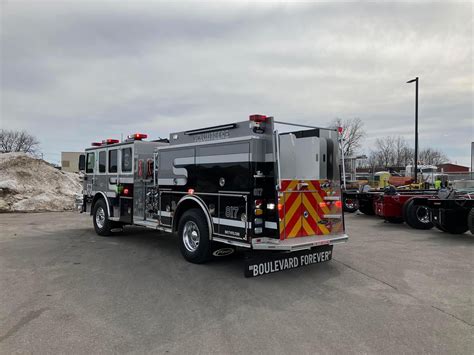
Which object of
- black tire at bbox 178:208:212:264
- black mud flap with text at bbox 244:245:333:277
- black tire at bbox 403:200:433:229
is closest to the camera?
black mud flap with text at bbox 244:245:333:277

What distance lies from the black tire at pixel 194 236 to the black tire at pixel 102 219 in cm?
381

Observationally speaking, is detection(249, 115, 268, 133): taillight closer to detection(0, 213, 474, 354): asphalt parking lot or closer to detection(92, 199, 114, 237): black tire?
detection(0, 213, 474, 354): asphalt parking lot

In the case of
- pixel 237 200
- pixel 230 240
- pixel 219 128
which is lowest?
pixel 230 240

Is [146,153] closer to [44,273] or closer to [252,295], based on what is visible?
[44,273]

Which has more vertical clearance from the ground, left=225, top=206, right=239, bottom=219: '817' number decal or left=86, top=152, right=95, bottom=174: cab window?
left=86, top=152, right=95, bottom=174: cab window

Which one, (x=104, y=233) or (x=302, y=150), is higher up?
(x=302, y=150)

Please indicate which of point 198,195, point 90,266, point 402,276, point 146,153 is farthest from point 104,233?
point 402,276

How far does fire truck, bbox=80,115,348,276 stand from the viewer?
611 centimetres

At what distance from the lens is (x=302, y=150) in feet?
23.3

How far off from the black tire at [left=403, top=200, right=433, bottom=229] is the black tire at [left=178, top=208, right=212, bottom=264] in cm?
840

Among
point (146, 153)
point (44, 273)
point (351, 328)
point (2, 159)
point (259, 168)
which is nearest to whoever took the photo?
point (351, 328)

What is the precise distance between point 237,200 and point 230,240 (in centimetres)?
72

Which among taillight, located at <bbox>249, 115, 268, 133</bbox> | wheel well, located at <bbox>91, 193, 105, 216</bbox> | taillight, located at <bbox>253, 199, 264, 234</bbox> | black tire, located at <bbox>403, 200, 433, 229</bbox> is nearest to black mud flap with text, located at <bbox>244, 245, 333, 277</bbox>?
taillight, located at <bbox>253, 199, 264, 234</bbox>

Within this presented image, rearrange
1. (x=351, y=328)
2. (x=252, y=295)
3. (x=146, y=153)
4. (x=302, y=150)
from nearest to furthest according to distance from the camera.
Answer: (x=351, y=328), (x=252, y=295), (x=302, y=150), (x=146, y=153)
